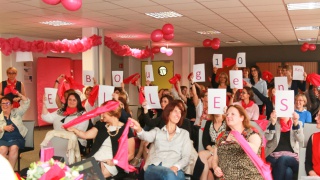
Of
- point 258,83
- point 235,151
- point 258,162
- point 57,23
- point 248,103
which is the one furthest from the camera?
point 57,23

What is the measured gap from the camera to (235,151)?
127 inches

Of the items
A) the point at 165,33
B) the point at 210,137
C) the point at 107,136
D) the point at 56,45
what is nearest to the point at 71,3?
the point at 107,136

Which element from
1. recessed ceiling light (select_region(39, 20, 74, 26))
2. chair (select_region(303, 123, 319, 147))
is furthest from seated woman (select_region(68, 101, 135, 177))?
recessed ceiling light (select_region(39, 20, 74, 26))

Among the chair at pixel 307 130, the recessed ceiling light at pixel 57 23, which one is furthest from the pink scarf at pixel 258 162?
the recessed ceiling light at pixel 57 23

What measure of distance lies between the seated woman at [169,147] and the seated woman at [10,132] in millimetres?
2338

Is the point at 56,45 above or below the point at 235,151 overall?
above

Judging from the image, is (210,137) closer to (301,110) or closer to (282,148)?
(282,148)

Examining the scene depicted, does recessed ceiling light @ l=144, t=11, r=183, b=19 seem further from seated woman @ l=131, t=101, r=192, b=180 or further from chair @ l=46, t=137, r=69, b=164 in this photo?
chair @ l=46, t=137, r=69, b=164

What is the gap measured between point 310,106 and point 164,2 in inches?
115

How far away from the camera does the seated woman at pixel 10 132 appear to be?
531 centimetres

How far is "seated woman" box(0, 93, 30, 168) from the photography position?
17.4 feet

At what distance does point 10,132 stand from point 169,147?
261 cm

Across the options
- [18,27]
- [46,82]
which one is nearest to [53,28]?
[18,27]

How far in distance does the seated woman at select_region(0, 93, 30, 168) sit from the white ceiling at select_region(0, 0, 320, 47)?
1668 mm
